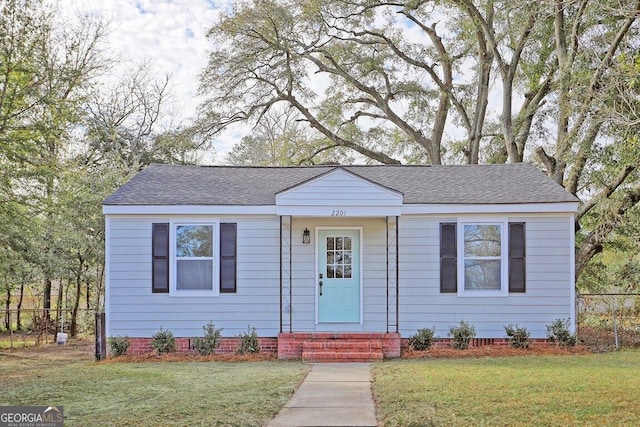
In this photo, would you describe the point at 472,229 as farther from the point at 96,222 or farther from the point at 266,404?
the point at 96,222

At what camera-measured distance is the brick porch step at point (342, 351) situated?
10742 mm

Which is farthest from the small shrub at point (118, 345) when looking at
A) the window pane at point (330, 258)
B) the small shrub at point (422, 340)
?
the small shrub at point (422, 340)

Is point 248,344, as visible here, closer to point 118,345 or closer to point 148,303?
point 148,303

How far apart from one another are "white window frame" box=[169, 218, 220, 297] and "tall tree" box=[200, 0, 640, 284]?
9.33m

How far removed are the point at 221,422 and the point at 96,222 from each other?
1144 cm

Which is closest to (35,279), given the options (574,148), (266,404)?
(266,404)

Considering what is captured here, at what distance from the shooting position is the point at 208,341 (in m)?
11.6

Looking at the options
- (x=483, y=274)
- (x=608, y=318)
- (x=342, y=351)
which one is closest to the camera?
(x=342, y=351)

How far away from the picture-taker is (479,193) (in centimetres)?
1216

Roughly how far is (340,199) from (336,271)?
1.57 metres

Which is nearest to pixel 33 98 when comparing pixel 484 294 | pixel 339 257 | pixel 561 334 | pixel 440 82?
pixel 339 257

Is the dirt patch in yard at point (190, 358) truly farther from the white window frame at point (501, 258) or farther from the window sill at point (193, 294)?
the white window frame at point (501, 258)

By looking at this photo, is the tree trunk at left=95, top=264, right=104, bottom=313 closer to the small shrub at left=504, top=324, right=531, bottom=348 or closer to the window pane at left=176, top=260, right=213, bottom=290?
the window pane at left=176, top=260, right=213, bottom=290

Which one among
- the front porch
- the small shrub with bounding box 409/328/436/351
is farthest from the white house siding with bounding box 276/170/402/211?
the small shrub with bounding box 409/328/436/351
